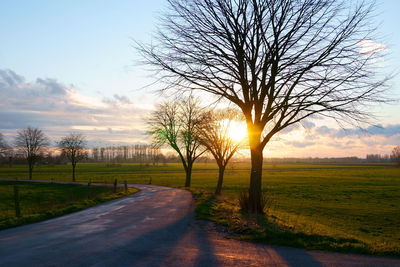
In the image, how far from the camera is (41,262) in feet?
20.6

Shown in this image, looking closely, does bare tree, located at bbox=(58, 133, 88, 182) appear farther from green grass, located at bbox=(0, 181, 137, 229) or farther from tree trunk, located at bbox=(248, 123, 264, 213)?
tree trunk, located at bbox=(248, 123, 264, 213)

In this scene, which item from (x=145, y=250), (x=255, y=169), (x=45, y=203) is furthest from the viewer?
(x=45, y=203)

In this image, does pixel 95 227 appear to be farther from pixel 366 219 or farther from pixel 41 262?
pixel 366 219

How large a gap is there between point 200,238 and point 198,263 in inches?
96.2

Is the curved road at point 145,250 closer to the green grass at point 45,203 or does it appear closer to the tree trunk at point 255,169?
the green grass at point 45,203

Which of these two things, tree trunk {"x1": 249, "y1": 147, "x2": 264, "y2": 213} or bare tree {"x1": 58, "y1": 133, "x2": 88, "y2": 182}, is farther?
bare tree {"x1": 58, "y1": 133, "x2": 88, "y2": 182}

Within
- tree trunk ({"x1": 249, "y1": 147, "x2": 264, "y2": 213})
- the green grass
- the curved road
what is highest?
tree trunk ({"x1": 249, "y1": 147, "x2": 264, "y2": 213})

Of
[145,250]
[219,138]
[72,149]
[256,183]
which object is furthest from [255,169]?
[72,149]

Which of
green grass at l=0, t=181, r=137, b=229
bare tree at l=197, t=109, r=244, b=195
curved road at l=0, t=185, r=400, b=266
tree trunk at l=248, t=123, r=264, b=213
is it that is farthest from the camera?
bare tree at l=197, t=109, r=244, b=195

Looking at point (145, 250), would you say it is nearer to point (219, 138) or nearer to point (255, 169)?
point (255, 169)

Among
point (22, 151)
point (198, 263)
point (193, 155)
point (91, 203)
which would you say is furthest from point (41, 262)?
point (22, 151)

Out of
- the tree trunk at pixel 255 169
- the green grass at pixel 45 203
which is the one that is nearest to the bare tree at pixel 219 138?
the green grass at pixel 45 203

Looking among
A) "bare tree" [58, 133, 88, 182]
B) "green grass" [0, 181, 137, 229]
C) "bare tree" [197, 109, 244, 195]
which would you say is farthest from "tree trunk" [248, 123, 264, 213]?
"bare tree" [58, 133, 88, 182]

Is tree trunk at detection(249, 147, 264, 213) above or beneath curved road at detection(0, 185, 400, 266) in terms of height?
above
